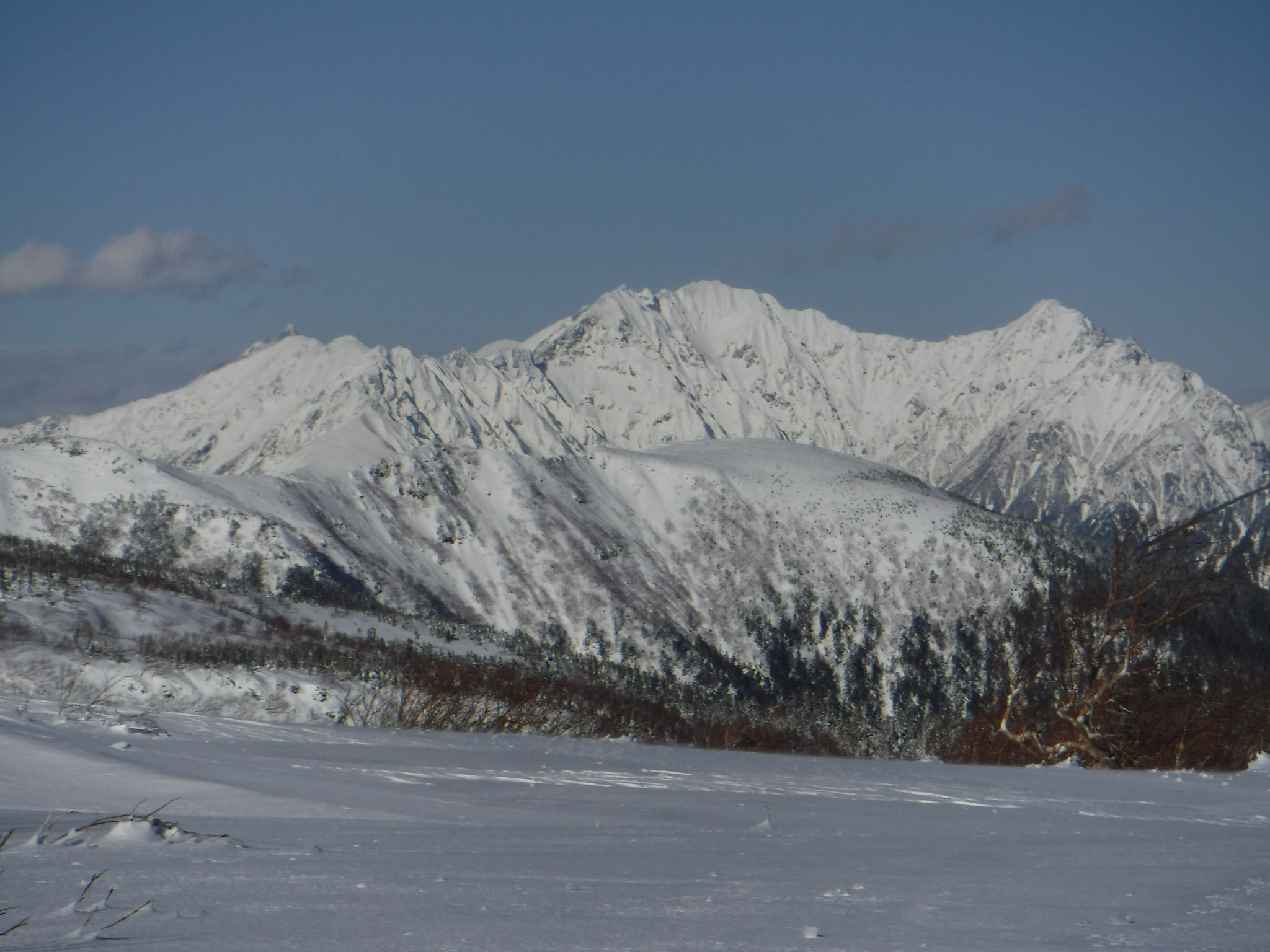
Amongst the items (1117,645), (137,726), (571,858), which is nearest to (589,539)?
(1117,645)

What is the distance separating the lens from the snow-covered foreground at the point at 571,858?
307cm

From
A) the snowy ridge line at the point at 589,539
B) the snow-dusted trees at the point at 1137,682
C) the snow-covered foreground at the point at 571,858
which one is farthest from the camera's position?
the snowy ridge line at the point at 589,539

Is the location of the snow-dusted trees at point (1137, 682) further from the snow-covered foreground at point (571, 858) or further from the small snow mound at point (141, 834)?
the small snow mound at point (141, 834)

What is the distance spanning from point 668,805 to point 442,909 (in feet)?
10.6

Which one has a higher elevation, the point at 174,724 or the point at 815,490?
the point at 815,490

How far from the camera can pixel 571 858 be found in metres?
4.24

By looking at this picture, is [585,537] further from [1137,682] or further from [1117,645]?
Answer: [1137,682]

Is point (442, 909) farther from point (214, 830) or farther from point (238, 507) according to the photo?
point (238, 507)

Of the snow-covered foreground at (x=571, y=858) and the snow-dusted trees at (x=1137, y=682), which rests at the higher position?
the snow-dusted trees at (x=1137, y=682)

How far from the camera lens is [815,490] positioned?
16638cm

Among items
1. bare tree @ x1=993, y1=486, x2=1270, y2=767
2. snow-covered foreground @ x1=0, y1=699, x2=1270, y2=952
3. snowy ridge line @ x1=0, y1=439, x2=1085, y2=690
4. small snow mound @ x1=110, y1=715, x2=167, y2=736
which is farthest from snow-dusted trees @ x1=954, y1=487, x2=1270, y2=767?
snowy ridge line @ x1=0, y1=439, x2=1085, y2=690

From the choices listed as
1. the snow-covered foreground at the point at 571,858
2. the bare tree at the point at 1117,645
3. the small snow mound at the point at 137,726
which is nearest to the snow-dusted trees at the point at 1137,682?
the bare tree at the point at 1117,645

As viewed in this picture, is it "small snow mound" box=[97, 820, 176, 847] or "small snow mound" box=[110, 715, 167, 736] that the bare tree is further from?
"small snow mound" box=[97, 820, 176, 847]

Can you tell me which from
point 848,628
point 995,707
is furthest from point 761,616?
point 995,707
